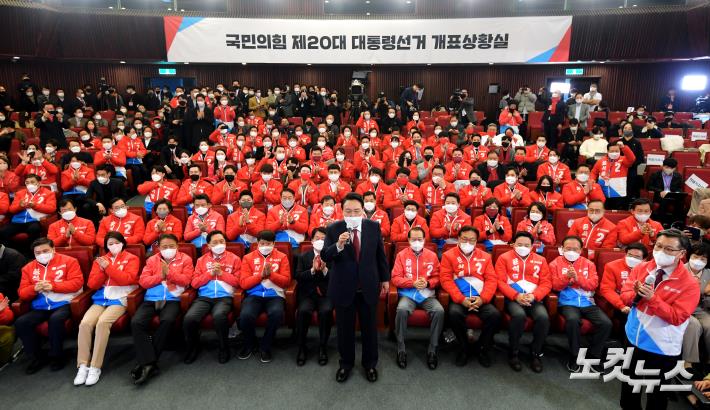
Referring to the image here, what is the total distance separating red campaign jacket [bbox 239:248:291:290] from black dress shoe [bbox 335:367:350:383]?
95cm

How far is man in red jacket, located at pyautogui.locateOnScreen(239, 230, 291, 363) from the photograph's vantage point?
3.82 meters

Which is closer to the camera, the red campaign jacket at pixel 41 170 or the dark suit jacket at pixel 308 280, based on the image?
the dark suit jacket at pixel 308 280

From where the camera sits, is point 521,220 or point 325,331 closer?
point 325,331

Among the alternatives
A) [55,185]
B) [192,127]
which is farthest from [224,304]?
[192,127]

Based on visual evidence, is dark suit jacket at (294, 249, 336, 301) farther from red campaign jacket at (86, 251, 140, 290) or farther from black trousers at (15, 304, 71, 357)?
black trousers at (15, 304, 71, 357)

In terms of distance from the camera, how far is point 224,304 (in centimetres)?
393

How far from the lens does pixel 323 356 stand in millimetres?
3775

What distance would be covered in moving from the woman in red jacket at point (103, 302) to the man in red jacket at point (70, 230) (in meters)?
1.00

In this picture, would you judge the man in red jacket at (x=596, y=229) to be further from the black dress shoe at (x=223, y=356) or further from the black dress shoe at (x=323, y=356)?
the black dress shoe at (x=223, y=356)

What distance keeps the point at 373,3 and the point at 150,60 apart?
249 inches

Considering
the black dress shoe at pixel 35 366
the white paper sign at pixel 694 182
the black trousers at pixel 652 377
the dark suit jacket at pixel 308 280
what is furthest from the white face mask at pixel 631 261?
the black dress shoe at pixel 35 366

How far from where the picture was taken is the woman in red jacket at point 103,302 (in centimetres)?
359

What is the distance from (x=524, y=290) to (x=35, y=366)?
4332 mm

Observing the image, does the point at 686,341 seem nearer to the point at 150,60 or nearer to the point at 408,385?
the point at 408,385
